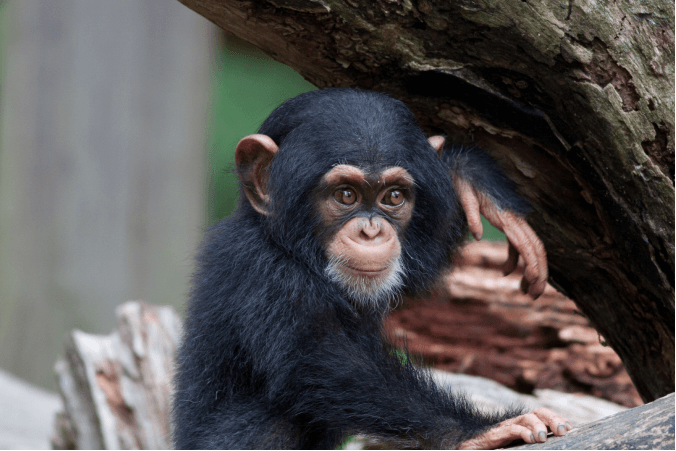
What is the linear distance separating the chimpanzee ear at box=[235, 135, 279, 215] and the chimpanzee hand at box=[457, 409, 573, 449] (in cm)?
121

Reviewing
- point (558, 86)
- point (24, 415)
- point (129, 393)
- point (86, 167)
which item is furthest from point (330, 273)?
point (86, 167)

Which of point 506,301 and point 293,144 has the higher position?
point 293,144

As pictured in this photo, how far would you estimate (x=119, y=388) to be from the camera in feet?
12.6

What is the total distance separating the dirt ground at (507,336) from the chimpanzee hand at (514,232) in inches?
65.9

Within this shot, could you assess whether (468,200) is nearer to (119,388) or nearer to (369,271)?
(369,271)

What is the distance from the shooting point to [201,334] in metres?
2.74

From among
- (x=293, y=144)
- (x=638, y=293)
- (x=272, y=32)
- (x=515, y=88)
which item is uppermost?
(x=272, y=32)

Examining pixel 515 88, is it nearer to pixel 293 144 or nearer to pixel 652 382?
pixel 293 144

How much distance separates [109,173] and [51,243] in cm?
102

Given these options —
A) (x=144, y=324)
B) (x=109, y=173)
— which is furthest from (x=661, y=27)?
(x=109, y=173)

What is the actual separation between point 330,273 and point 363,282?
0.44ft

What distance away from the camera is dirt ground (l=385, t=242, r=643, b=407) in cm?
446

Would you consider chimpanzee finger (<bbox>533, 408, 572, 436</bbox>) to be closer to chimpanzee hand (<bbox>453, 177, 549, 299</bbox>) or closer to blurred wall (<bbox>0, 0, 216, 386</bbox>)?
chimpanzee hand (<bbox>453, 177, 549, 299</bbox>)

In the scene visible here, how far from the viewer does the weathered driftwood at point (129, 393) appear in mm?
3715
